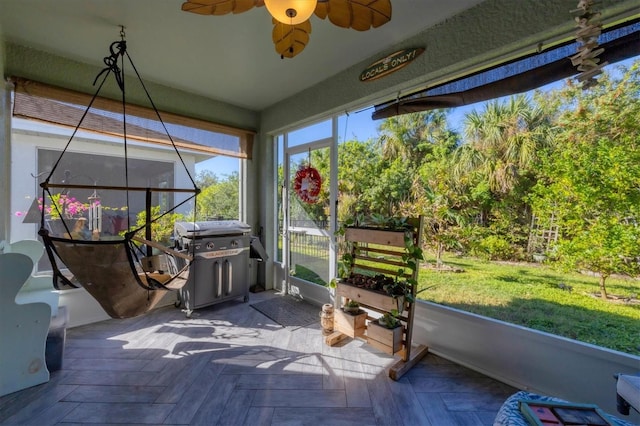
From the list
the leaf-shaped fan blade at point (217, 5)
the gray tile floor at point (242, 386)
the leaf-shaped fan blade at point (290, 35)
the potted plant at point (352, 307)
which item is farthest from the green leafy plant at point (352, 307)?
the leaf-shaped fan blade at point (217, 5)

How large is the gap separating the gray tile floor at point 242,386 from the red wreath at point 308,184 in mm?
1543

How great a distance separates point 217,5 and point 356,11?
0.64 m

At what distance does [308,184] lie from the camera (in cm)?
334

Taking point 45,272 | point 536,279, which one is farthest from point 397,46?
point 45,272

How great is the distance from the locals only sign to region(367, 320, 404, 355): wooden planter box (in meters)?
2.12

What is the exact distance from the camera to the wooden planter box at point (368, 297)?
210 centimetres

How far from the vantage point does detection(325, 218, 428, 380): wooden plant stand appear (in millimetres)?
2074

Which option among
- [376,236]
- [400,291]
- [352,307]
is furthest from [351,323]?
[376,236]

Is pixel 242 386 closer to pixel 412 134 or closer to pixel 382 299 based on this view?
pixel 382 299

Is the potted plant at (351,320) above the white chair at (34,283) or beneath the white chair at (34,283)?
beneath

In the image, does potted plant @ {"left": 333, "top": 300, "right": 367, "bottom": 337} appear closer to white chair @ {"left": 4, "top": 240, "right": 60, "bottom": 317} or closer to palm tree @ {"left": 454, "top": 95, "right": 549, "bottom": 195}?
palm tree @ {"left": 454, "top": 95, "right": 549, "bottom": 195}

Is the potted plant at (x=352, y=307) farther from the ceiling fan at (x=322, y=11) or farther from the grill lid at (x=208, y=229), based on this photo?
the ceiling fan at (x=322, y=11)

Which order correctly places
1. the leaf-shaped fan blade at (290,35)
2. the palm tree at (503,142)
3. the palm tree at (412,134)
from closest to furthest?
the leaf-shaped fan blade at (290,35) < the palm tree at (503,142) < the palm tree at (412,134)

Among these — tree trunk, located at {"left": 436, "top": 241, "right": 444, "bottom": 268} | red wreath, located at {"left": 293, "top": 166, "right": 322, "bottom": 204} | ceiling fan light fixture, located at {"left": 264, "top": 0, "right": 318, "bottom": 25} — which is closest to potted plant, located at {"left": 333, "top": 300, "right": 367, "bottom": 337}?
tree trunk, located at {"left": 436, "top": 241, "right": 444, "bottom": 268}
